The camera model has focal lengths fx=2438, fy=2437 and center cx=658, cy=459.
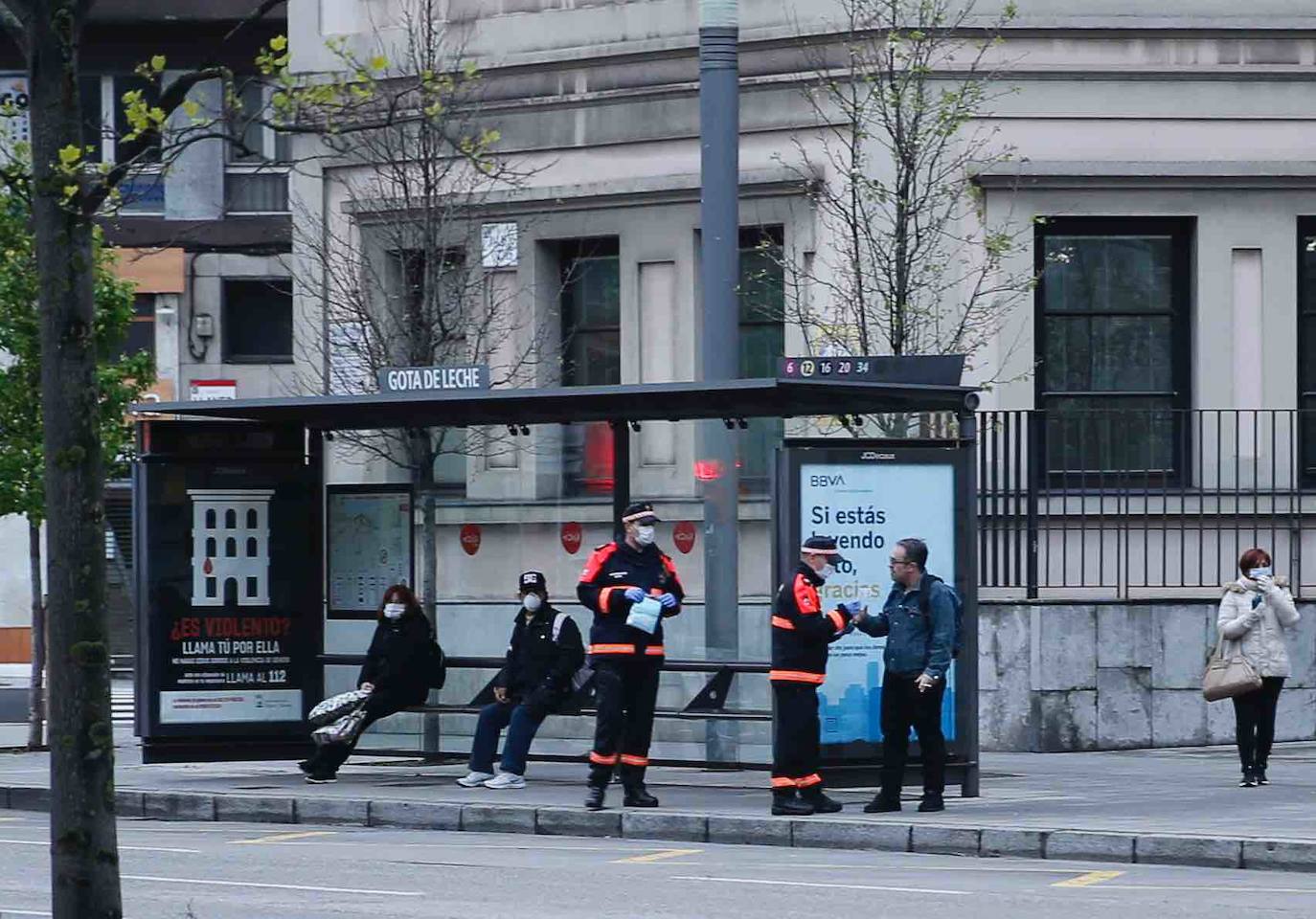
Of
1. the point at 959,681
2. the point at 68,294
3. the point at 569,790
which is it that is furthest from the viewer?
the point at 569,790

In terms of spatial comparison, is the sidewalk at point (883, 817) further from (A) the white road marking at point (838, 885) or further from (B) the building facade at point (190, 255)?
(B) the building facade at point (190, 255)

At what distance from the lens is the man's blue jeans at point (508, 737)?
1717 cm

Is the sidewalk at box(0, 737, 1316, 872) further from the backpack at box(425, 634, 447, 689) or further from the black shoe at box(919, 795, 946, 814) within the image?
the backpack at box(425, 634, 447, 689)

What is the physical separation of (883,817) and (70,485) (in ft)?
25.6

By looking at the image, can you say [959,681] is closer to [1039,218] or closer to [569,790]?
[569,790]

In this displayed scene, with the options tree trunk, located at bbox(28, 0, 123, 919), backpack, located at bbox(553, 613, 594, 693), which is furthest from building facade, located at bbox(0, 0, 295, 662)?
tree trunk, located at bbox(28, 0, 123, 919)

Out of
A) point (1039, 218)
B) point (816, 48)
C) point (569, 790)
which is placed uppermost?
point (816, 48)

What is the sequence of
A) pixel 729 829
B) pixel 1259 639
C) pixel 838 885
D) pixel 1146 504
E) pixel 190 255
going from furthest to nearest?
pixel 190 255, pixel 1146 504, pixel 1259 639, pixel 729 829, pixel 838 885

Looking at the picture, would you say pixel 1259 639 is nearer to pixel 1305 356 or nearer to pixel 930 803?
pixel 930 803

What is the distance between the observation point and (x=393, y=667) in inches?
704

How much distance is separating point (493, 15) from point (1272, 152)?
7500 millimetres

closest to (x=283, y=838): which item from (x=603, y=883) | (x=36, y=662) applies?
(x=603, y=883)

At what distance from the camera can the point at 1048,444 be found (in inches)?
819

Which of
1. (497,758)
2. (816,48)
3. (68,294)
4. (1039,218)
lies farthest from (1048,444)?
(68,294)
